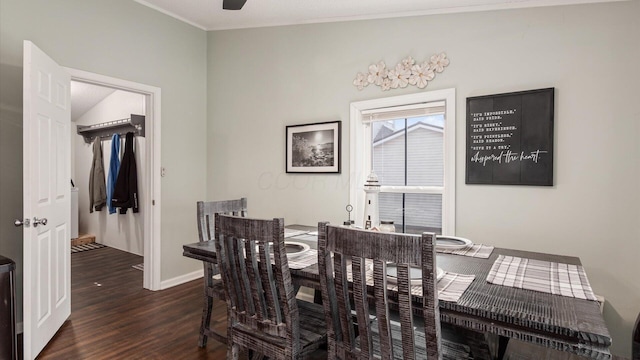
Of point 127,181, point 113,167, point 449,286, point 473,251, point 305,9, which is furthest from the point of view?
point 113,167

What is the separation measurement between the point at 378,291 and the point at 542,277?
837 mm

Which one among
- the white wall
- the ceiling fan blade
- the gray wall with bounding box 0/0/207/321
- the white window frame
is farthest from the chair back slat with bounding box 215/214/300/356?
the white wall

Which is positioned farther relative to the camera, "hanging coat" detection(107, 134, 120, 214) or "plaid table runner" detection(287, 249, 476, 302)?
"hanging coat" detection(107, 134, 120, 214)

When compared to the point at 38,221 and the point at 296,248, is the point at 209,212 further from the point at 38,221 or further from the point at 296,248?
the point at 38,221

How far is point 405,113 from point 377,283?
194 centimetres

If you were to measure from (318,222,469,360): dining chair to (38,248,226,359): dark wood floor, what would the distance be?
140 centimetres

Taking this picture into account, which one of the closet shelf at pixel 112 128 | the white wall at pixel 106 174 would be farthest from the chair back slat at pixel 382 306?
the closet shelf at pixel 112 128

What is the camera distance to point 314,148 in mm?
3254

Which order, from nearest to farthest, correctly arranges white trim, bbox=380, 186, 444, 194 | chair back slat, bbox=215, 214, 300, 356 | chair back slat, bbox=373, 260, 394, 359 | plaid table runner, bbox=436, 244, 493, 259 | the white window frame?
chair back slat, bbox=373, 260, 394, 359 < chair back slat, bbox=215, 214, 300, 356 < plaid table runner, bbox=436, 244, 493, 259 < the white window frame < white trim, bbox=380, 186, 444, 194

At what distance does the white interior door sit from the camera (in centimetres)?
213

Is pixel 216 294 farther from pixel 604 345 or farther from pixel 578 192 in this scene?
pixel 578 192

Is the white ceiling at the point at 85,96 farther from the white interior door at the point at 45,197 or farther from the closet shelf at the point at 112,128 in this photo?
the white interior door at the point at 45,197

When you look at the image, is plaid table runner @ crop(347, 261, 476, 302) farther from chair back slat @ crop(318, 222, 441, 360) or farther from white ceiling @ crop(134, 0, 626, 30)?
white ceiling @ crop(134, 0, 626, 30)

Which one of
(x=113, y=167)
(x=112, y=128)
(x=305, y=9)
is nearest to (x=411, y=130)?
(x=305, y=9)
